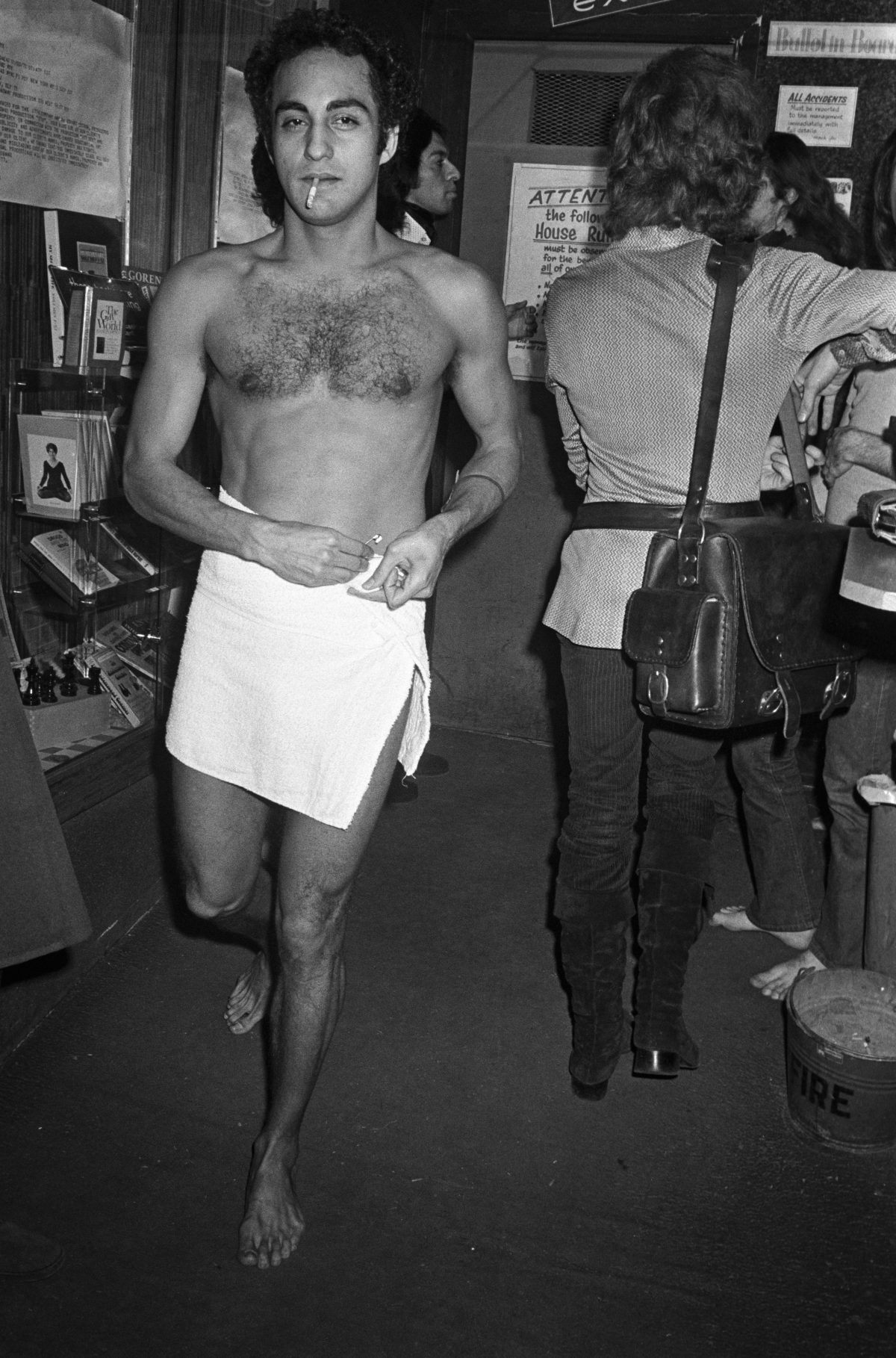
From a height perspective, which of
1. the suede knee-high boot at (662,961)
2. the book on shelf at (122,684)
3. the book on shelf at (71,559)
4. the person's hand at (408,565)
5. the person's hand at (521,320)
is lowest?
the suede knee-high boot at (662,961)

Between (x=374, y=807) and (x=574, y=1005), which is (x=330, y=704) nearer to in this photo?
(x=374, y=807)

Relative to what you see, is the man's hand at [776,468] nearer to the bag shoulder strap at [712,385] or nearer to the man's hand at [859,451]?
the man's hand at [859,451]

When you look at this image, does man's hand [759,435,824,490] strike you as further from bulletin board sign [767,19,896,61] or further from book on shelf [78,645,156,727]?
bulletin board sign [767,19,896,61]

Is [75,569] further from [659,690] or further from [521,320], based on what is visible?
[521,320]

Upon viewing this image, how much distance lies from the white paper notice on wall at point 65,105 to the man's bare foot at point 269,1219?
2315 mm

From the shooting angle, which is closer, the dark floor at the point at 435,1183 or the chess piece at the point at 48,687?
the dark floor at the point at 435,1183

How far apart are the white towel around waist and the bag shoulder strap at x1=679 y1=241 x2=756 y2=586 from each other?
578 mm

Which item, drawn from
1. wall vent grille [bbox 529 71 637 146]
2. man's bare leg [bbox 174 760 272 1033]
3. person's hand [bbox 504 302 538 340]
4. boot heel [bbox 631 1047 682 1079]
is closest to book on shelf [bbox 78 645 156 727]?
man's bare leg [bbox 174 760 272 1033]

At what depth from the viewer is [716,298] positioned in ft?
8.77

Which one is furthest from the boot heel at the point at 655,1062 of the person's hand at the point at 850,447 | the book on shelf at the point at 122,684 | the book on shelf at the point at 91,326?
the book on shelf at the point at 91,326

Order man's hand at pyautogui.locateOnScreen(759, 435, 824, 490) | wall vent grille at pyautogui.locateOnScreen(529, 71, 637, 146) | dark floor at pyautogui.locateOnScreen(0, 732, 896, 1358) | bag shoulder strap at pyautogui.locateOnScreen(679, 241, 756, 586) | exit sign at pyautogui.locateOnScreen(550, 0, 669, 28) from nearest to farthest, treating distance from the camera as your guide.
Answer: dark floor at pyautogui.locateOnScreen(0, 732, 896, 1358) < bag shoulder strap at pyautogui.locateOnScreen(679, 241, 756, 586) < man's hand at pyautogui.locateOnScreen(759, 435, 824, 490) < exit sign at pyautogui.locateOnScreen(550, 0, 669, 28) < wall vent grille at pyautogui.locateOnScreen(529, 71, 637, 146)

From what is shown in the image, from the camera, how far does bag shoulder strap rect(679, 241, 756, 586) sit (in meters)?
2.66

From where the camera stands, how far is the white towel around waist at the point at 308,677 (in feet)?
8.46

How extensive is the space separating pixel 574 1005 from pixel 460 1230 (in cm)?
70
